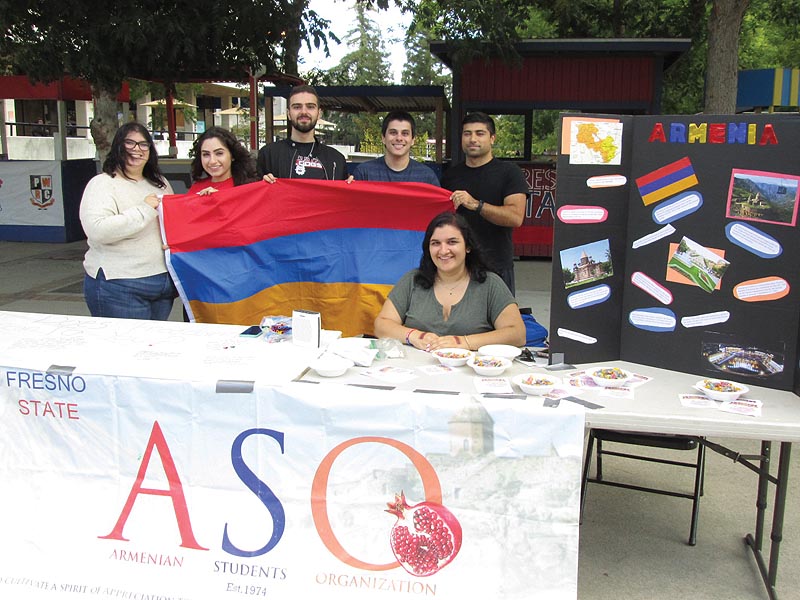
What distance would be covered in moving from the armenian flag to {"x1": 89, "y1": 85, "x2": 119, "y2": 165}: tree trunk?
5.37m

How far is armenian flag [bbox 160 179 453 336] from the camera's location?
4148 millimetres

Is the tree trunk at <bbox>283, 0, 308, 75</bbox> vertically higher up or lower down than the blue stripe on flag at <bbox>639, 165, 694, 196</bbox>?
higher up

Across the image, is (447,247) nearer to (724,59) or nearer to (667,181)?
(667,181)

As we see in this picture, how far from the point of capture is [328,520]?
102 inches

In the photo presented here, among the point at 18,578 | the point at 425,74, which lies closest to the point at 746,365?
the point at 18,578

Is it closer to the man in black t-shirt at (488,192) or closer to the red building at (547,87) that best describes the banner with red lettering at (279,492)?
the man in black t-shirt at (488,192)

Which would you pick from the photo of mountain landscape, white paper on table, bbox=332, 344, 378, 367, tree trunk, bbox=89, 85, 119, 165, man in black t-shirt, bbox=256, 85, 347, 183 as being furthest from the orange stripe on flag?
tree trunk, bbox=89, 85, 119, 165

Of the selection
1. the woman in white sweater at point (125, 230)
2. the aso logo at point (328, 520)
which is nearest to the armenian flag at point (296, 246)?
the woman in white sweater at point (125, 230)

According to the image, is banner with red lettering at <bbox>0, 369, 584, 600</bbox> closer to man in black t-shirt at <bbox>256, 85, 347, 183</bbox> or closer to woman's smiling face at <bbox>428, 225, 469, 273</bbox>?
woman's smiling face at <bbox>428, 225, 469, 273</bbox>

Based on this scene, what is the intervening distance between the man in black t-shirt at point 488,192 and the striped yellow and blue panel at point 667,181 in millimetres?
1134

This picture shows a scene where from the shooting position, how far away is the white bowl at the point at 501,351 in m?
3.14

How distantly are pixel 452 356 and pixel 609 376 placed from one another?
64cm

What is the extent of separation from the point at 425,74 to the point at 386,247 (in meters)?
59.0

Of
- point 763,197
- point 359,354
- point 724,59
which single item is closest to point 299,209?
point 359,354
